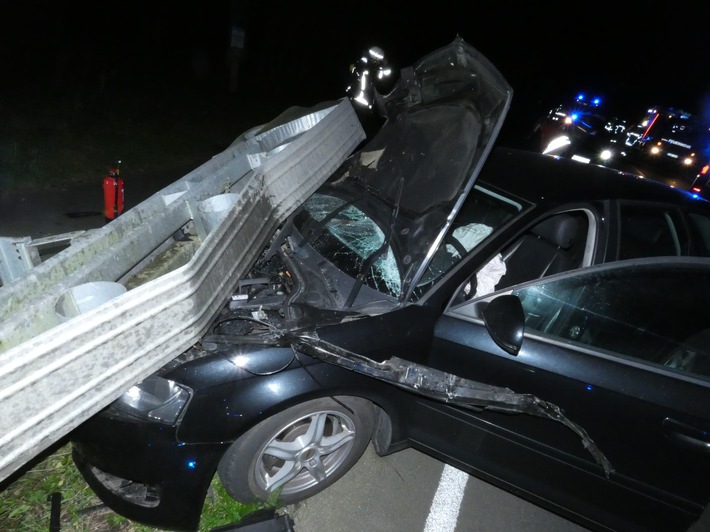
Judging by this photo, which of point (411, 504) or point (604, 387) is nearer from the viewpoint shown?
point (604, 387)

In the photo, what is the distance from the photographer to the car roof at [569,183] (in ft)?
7.95

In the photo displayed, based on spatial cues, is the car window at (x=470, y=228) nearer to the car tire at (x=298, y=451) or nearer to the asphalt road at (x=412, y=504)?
the car tire at (x=298, y=451)

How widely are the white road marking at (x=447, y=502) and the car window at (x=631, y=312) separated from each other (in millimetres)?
1253

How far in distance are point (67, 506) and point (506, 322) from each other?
2.27 metres

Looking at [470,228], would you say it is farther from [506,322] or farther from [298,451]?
[298,451]

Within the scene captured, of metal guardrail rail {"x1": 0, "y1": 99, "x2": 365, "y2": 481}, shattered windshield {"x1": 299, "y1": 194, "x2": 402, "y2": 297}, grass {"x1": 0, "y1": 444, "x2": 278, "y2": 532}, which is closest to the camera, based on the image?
metal guardrail rail {"x1": 0, "y1": 99, "x2": 365, "y2": 481}

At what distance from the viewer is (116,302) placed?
1.43 metres

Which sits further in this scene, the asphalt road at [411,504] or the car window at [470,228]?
the asphalt road at [411,504]

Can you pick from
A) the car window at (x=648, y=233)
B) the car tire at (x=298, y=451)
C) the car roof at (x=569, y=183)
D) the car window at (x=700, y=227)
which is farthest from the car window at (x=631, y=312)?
the car tire at (x=298, y=451)

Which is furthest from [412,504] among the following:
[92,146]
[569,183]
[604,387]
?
[92,146]

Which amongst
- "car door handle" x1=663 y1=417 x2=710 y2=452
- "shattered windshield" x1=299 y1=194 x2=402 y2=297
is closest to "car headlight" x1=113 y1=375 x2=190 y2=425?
"shattered windshield" x1=299 y1=194 x2=402 y2=297

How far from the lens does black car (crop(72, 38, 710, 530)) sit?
6.29 feet

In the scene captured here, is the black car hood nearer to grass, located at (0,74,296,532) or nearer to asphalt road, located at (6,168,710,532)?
asphalt road, located at (6,168,710,532)

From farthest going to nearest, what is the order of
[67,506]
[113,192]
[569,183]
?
[113,192], [569,183], [67,506]
